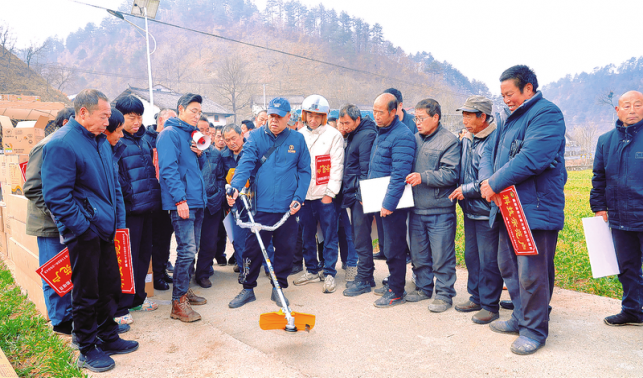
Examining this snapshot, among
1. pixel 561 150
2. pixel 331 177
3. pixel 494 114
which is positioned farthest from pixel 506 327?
pixel 331 177

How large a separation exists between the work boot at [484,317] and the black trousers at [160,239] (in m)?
3.48

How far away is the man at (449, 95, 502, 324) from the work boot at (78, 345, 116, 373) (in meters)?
3.10

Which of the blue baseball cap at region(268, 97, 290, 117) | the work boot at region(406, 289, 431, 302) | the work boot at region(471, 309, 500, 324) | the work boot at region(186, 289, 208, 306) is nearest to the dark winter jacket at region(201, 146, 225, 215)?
the work boot at region(186, 289, 208, 306)

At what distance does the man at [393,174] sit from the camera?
13.6 ft

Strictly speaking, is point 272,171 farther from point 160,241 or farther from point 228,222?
point 160,241

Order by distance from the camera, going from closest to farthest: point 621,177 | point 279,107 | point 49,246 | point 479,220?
point 49,246
point 621,177
point 479,220
point 279,107

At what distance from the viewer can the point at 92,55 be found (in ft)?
337

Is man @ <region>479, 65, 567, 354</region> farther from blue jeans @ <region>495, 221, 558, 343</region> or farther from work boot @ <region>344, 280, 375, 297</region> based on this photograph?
work boot @ <region>344, 280, 375, 297</region>

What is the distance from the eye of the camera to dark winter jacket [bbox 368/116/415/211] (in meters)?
4.12

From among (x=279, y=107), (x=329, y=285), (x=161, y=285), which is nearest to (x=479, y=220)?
(x=329, y=285)

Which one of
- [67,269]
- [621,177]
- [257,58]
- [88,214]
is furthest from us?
[257,58]

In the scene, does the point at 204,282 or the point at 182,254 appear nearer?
the point at 182,254

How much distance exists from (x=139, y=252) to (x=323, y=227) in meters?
2.12

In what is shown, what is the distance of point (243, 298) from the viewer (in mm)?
4324
